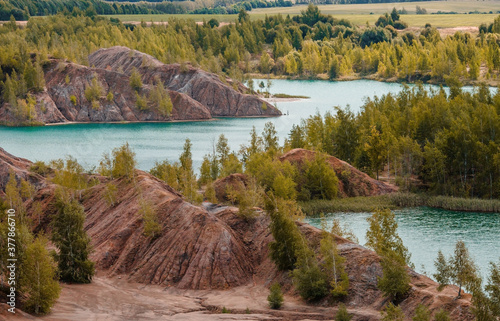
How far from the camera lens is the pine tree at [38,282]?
52812mm

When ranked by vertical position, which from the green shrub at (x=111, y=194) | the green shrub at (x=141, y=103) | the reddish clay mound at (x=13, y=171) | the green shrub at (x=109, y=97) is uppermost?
the green shrub at (x=109, y=97)

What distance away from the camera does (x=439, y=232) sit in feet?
290

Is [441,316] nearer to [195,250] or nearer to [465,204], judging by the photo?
[195,250]

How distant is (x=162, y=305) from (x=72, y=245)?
11.1m

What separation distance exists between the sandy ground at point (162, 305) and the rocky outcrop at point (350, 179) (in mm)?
46132

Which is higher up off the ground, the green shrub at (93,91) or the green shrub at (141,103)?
the green shrub at (93,91)

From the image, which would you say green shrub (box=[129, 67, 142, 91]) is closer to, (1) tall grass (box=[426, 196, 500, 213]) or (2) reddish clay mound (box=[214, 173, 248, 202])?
(2) reddish clay mound (box=[214, 173, 248, 202])

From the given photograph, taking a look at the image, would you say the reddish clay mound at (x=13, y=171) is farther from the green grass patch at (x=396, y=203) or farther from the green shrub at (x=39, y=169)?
the green grass patch at (x=396, y=203)

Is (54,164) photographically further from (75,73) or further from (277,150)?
(75,73)

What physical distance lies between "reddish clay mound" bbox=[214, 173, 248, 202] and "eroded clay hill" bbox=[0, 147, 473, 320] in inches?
848

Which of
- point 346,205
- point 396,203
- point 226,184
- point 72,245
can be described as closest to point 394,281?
point 72,245

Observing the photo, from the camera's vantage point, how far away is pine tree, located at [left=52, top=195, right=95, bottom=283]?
6291 cm

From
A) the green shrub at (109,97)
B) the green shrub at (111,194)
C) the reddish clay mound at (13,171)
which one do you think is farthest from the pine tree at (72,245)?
the green shrub at (109,97)

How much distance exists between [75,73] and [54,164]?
10533cm
